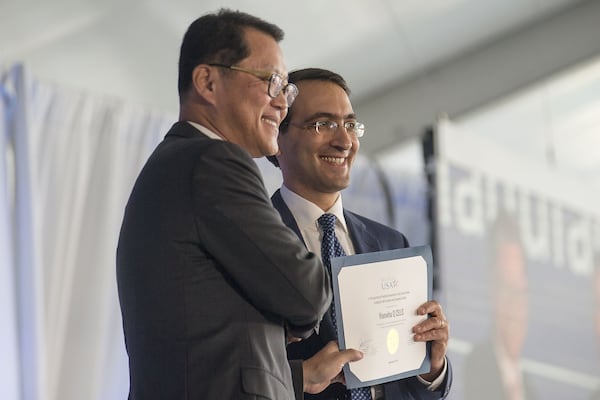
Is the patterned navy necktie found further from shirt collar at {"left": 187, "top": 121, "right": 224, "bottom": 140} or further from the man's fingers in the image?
shirt collar at {"left": 187, "top": 121, "right": 224, "bottom": 140}

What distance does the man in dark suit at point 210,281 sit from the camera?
1.38 meters

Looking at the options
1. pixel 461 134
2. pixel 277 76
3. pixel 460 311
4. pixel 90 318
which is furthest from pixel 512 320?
pixel 277 76

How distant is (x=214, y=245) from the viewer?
140 cm

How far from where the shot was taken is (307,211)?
6.48 ft

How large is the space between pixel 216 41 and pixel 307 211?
493 millimetres

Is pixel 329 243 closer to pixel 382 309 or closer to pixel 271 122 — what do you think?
pixel 382 309

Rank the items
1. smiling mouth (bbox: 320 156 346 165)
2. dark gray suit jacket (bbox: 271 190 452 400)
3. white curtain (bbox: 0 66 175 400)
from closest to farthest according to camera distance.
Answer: dark gray suit jacket (bbox: 271 190 452 400)
smiling mouth (bbox: 320 156 346 165)
white curtain (bbox: 0 66 175 400)

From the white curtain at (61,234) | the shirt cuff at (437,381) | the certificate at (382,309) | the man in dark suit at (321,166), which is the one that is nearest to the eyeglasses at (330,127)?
the man in dark suit at (321,166)

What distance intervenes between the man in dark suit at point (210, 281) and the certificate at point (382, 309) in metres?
0.22

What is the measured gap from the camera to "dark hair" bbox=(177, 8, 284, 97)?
162 centimetres

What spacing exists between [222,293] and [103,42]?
3009 millimetres

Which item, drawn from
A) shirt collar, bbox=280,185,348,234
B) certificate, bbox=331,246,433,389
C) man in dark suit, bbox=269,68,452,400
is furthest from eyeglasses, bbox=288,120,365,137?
certificate, bbox=331,246,433,389

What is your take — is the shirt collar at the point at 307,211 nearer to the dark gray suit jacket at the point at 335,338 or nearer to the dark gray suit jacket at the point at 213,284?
the dark gray suit jacket at the point at 335,338

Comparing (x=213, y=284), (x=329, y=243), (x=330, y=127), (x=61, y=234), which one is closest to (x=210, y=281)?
(x=213, y=284)
